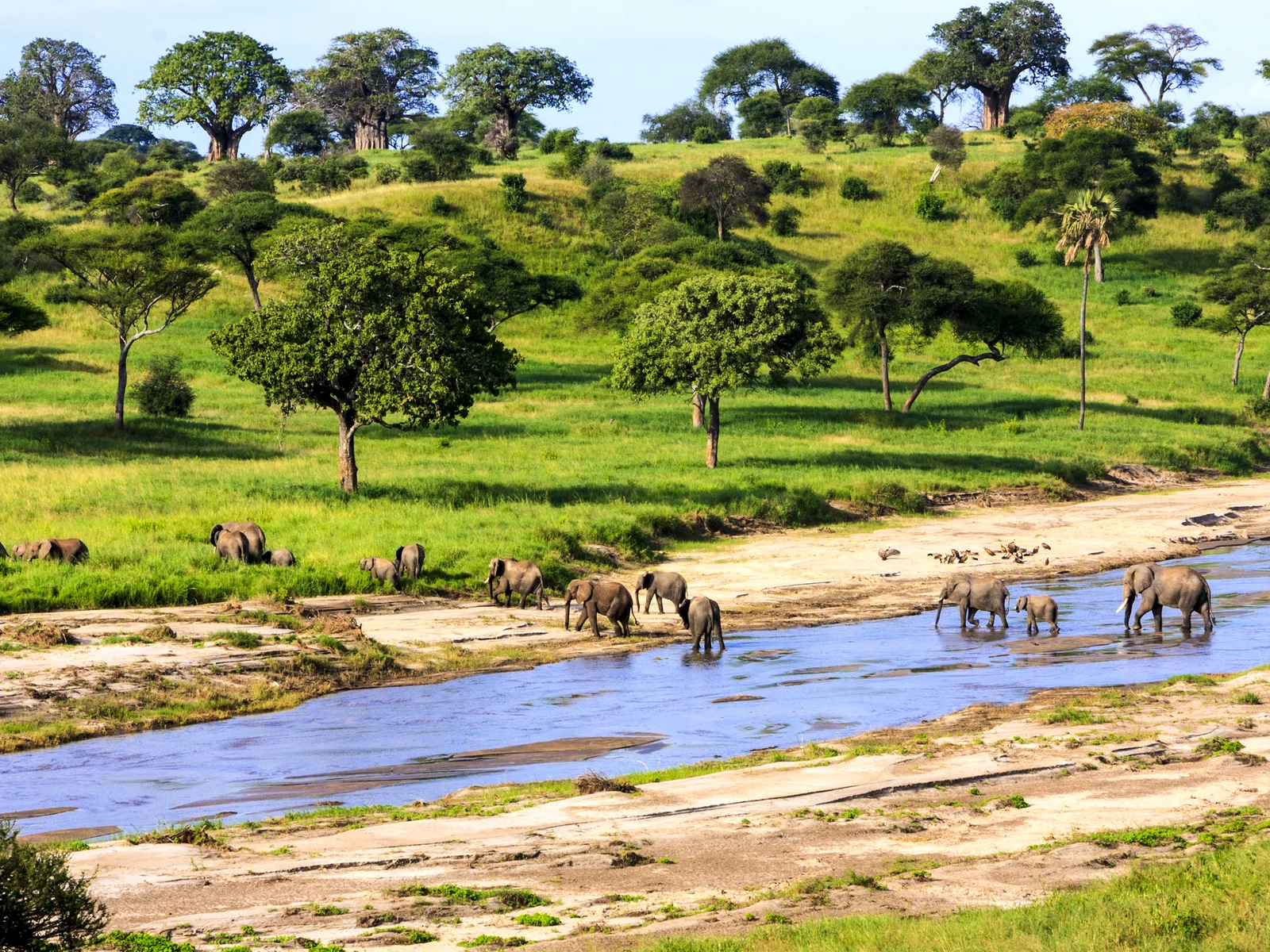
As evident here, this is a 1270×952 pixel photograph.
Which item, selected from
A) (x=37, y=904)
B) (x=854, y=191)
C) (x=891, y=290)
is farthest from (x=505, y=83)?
(x=37, y=904)

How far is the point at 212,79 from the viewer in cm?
12338

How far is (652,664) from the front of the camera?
21969mm

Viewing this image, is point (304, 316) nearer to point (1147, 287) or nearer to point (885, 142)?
point (1147, 287)

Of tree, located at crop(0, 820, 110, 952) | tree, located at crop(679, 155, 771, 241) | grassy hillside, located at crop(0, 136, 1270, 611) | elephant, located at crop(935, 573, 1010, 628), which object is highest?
tree, located at crop(679, 155, 771, 241)

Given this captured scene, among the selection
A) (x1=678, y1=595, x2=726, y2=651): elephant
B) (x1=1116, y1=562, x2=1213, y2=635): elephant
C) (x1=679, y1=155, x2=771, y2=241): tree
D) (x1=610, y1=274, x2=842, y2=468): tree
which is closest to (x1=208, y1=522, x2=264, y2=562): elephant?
(x1=678, y1=595, x2=726, y2=651): elephant

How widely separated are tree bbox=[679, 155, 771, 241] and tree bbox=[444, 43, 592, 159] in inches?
1805

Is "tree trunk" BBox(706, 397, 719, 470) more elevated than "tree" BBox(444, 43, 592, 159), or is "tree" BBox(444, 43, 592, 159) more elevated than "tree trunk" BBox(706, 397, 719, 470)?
"tree" BBox(444, 43, 592, 159)

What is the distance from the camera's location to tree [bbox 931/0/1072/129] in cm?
14000

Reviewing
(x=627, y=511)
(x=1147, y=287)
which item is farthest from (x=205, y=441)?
(x=1147, y=287)

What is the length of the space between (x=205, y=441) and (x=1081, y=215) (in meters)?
39.2

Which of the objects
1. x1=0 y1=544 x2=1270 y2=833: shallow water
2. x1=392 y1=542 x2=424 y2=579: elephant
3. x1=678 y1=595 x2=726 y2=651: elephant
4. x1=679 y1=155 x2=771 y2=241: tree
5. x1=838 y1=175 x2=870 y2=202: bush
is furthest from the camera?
x1=838 y1=175 x2=870 y2=202: bush

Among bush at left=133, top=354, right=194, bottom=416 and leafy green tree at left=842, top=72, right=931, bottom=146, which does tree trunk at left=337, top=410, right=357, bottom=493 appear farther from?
leafy green tree at left=842, top=72, right=931, bottom=146

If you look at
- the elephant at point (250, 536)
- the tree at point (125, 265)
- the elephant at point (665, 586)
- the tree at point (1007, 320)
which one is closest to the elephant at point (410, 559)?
the elephant at point (250, 536)

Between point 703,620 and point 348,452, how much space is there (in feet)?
50.3
